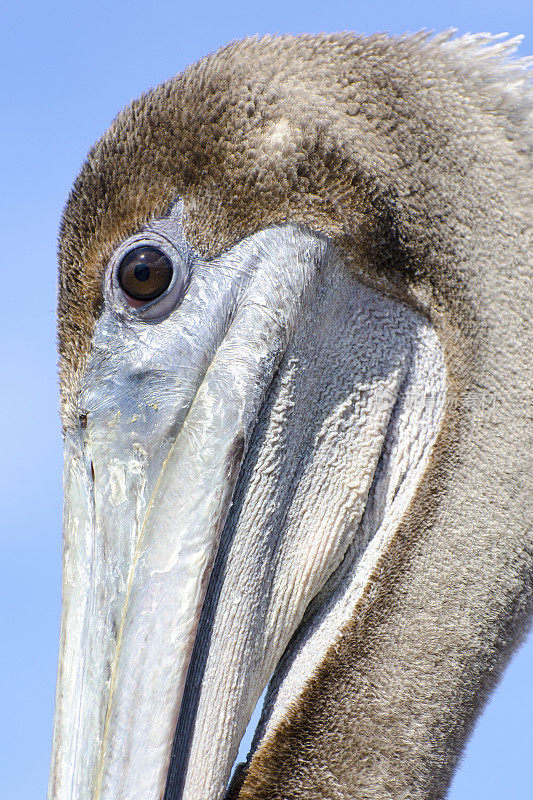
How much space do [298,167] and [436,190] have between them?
19.2 inches

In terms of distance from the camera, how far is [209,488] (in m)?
2.66

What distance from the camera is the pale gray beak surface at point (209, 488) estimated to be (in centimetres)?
258

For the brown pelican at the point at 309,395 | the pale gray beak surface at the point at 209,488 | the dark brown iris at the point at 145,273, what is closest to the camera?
the pale gray beak surface at the point at 209,488

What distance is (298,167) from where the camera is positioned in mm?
2738

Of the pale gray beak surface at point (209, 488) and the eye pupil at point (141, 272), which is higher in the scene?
the eye pupil at point (141, 272)

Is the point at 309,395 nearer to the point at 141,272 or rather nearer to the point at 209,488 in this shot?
the point at 209,488

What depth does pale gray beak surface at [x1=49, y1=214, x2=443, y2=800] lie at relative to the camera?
2.58m

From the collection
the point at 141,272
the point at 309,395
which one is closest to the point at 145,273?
the point at 141,272

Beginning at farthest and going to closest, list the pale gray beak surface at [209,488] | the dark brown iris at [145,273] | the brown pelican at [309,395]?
the dark brown iris at [145,273] < the brown pelican at [309,395] < the pale gray beak surface at [209,488]

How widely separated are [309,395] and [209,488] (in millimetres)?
525

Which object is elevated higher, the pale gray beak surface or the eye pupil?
the eye pupil

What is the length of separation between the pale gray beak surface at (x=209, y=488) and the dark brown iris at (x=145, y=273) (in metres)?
0.05

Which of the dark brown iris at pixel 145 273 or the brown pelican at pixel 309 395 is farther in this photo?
the dark brown iris at pixel 145 273

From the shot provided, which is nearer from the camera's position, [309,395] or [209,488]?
[209,488]
